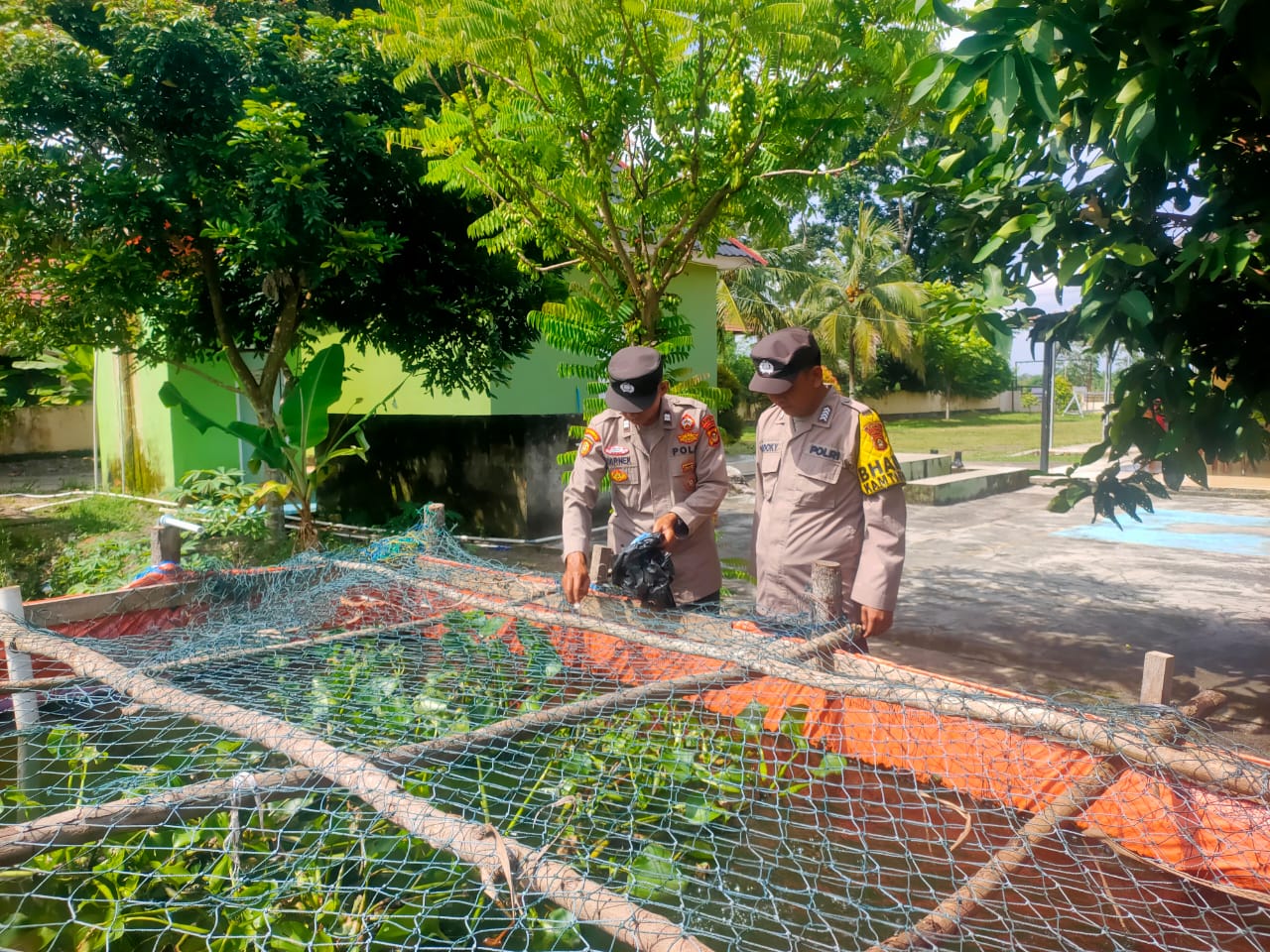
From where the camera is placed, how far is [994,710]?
88.4 inches

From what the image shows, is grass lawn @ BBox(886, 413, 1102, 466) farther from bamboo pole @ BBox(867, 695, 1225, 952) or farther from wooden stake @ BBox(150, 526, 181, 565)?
bamboo pole @ BBox(867, 695, 1225, 952)

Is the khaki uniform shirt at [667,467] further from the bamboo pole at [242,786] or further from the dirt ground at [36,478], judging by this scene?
the dirt ground at [36,478]

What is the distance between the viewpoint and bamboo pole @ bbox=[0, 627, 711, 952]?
161 centimetres

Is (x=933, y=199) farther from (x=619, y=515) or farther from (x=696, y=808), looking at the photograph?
(x=696, y=808)

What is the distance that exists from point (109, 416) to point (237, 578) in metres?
7.88

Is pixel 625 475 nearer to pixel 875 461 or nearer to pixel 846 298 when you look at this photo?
pixel 875 461

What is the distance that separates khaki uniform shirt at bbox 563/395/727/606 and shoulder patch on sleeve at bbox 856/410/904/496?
2.07 ft

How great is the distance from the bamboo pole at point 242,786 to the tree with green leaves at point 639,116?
2.33 m

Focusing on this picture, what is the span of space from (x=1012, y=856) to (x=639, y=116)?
3.38 m

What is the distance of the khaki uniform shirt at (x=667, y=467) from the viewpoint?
3.57 metres

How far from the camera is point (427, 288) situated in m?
7.14

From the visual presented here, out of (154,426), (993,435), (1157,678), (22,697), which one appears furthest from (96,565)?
(993,435)

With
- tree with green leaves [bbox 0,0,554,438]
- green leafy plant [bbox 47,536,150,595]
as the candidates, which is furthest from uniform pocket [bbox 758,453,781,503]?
green leafy plant [bbox 47,536,150,595]

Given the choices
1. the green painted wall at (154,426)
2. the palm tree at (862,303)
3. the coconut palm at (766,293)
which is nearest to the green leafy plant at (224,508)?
the green painted wall at (154,426)
